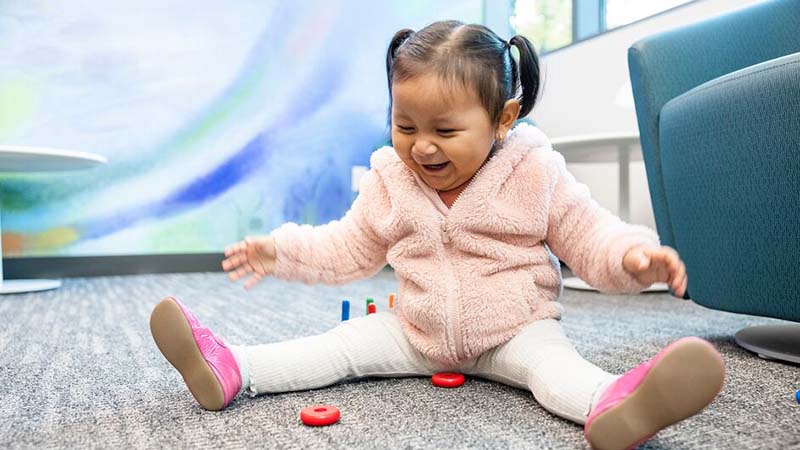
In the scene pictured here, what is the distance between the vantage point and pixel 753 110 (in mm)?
786

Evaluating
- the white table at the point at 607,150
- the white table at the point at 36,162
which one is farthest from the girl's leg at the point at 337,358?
the white table at the point at 36,162

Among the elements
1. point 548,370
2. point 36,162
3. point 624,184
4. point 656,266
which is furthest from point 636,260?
point 36,162

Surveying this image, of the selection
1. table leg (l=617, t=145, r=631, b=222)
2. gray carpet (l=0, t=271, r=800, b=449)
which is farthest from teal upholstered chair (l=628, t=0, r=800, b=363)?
table leg (l=617, t=145, r=631, b=222)

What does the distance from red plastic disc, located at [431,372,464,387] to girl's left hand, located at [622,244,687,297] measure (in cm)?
23

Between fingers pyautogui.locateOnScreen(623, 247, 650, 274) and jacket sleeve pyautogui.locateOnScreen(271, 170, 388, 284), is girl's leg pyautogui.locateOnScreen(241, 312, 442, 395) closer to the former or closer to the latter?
jacket sleeve pyautogui.locateOnScreen(271, 170, 388, 284)

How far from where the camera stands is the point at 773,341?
931mm

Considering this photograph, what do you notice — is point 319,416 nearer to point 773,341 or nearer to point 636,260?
point 636,260

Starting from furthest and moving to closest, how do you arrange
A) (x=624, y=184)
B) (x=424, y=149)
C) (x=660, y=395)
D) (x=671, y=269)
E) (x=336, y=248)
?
1. (x=624, y=184)
2. (x=336, y=248)
3. (x=424, y=149)
4. (x=671, y=269)
5. (x=660, y=395)

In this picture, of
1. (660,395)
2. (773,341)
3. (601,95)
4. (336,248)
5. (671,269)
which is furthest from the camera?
(601,95)

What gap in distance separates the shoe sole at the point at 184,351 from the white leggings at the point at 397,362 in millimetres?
62

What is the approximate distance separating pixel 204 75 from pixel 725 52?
1839 mm

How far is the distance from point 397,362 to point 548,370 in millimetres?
197

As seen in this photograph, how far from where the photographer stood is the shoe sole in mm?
604

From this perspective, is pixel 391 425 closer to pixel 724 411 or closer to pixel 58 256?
pixel 724 411
